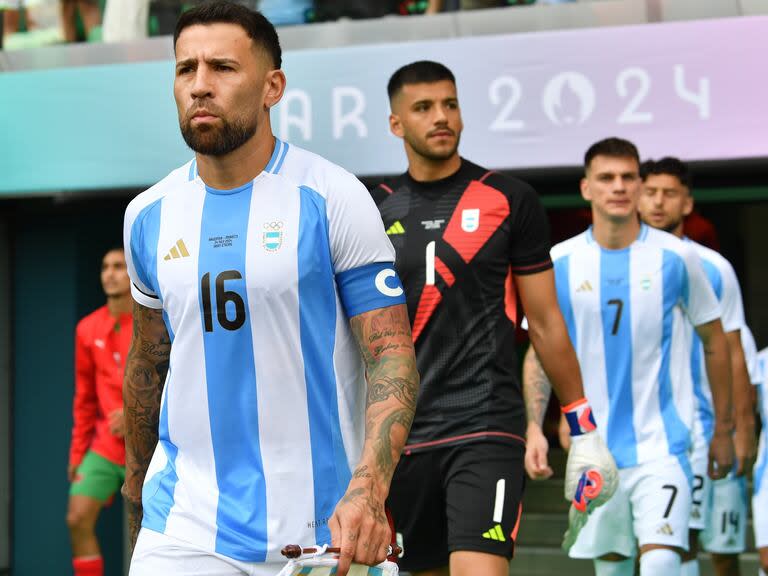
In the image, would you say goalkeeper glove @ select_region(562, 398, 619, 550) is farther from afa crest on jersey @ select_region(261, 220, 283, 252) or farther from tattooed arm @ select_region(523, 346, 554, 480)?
afa crest on jersey @ select_region(261, 220, 283, 252)

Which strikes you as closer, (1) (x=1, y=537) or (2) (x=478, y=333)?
(2) (x=478, y=333)

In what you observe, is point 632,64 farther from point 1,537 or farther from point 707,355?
point 1,537

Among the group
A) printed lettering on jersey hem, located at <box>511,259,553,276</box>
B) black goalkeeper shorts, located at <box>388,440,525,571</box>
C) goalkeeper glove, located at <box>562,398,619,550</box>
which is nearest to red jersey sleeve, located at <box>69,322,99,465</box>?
black goalkeeper shorts, located at <box>388,440,525,571</box>

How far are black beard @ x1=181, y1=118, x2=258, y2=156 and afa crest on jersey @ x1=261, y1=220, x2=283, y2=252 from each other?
0.73 feet

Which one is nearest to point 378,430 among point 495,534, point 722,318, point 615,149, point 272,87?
point 272,87

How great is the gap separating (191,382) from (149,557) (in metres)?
0.46

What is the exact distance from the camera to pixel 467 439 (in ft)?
18.3

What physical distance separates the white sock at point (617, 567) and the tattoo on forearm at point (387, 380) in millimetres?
3940

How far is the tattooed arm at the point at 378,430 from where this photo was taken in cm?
324

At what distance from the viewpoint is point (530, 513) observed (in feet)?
35.9

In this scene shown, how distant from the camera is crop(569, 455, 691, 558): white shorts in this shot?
694 cm

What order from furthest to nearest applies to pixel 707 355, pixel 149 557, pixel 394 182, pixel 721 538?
pixel 721 538 → pixel 707 355 → pixel 394 182 → pixel 149 557

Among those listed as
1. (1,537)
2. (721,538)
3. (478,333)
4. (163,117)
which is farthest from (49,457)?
(478,333)

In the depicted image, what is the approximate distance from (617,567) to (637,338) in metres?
1.14
